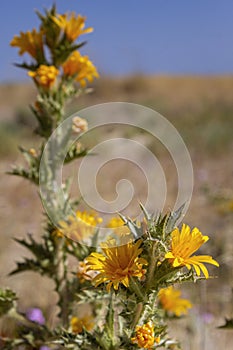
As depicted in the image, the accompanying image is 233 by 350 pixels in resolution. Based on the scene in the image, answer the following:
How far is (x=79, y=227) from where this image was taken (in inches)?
76.1

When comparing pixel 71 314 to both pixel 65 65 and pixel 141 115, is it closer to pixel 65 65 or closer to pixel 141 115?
pixel 65 65

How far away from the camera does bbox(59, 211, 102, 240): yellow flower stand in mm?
1918

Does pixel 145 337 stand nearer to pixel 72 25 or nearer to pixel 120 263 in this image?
pixel 120 263

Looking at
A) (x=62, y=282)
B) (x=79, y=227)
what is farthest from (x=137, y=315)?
(x=62, y=282)

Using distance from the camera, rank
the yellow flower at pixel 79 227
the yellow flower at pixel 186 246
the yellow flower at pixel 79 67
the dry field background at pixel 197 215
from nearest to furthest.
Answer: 1. the yellow flower at pixel 186 246
2. the yellow flower at pixel 79 227
3. the yellow flower at pixel 79 67
4. the dry field background at pixel 197 215

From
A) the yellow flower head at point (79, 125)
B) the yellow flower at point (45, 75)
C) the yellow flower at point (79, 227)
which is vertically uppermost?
the yellow flower at point (45, 75)

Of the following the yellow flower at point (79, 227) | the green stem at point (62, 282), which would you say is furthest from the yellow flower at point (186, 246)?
the green stem at point (62, 282)

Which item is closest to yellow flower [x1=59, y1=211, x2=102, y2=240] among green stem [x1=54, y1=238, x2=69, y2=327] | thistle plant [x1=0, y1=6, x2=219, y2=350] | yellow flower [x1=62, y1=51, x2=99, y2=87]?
thistle plant [x1=0, y1=6, x2=219, y2=350]

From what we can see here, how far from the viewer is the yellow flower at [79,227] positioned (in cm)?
192

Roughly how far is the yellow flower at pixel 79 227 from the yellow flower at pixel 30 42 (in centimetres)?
82

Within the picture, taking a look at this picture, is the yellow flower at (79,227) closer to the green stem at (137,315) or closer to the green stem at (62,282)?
the green stem at (62,282)

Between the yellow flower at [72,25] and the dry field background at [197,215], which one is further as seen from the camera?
the dry field background at [197,215]

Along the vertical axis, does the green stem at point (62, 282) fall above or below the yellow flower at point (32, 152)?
below

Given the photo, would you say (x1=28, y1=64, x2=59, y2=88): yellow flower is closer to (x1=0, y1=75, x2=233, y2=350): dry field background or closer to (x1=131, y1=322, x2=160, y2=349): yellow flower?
(x1=0, y1=75, x2=233, y2=350): dry field background
